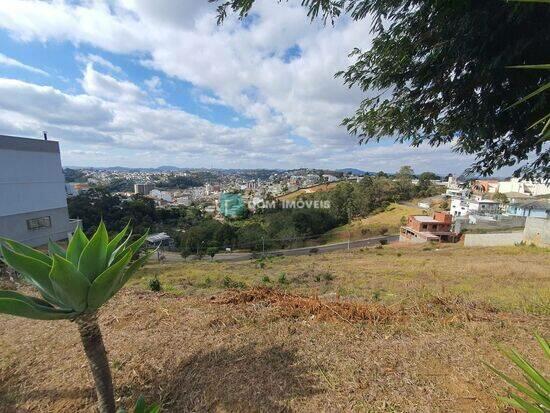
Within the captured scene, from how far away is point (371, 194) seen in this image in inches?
2234

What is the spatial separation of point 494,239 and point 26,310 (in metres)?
31.3

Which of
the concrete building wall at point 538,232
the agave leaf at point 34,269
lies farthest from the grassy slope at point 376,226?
the agave leaf at point 34,269

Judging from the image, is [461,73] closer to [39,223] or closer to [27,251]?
[27,251]

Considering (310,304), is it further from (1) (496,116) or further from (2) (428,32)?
(2) (428,32)

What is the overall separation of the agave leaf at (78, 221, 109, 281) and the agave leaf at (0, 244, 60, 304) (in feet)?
0.44

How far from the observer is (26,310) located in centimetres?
110

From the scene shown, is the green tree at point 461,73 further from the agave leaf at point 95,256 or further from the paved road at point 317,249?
the paved road at point 317,249

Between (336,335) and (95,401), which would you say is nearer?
(95,401)

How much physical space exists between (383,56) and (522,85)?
3.85 ft

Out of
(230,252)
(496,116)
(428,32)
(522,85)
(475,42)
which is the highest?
(428,32)

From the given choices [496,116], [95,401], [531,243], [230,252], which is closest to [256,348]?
[95,401]

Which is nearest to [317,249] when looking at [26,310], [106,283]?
[106,283]


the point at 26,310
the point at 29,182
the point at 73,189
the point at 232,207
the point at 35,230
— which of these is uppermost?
the point at 29,182

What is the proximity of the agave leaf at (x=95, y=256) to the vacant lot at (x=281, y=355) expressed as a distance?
0.88m
